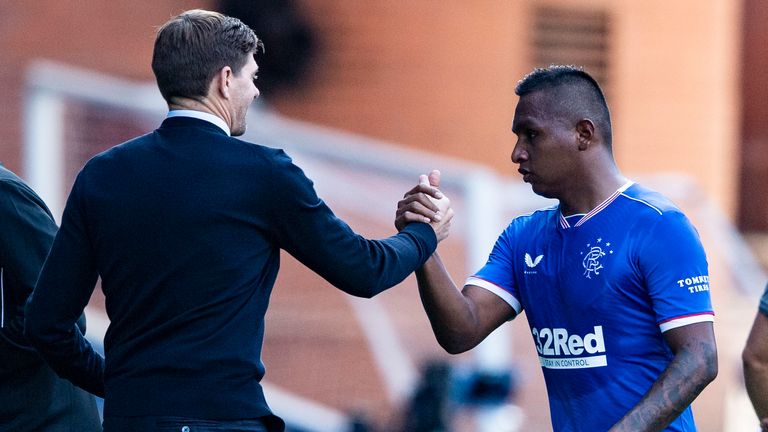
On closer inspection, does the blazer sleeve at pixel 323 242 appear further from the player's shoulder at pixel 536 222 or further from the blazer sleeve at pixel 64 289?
the player's shoulder at pixel 536 222

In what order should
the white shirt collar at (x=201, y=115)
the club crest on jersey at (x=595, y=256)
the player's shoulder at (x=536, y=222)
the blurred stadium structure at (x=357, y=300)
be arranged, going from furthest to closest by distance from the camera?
the blurred stadium structure at (x=357, y=300)
the player's shoulder at (x=536, y=222)
the club crest on jersey at (x=595, y=256)
the white shirt collar at (x=201, y=115)

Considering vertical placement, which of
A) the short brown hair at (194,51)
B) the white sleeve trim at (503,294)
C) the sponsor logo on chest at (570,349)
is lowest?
the sponsor logo on chest at (570,349)

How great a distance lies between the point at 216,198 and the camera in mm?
2836

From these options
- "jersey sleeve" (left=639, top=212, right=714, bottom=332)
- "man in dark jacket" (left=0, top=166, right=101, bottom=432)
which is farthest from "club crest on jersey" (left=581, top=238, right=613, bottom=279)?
"man in dark jacket" (left=0, top=166, right=101, bottom=432)

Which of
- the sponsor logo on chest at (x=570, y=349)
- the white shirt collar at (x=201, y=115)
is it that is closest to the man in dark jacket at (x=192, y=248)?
the white shirt collar at (x=201, y=115)

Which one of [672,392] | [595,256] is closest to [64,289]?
[595,256]

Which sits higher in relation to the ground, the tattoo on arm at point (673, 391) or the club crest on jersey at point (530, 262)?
the club crest on jersey at point (530, 262)

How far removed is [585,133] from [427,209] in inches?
20.6

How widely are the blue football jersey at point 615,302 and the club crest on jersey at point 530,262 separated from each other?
4 cm

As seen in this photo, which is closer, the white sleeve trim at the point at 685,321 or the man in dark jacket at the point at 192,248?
the man in dark jacket at the point at 192,248

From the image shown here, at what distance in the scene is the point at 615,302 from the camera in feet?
10.6

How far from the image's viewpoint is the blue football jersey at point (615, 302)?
10.3 ft

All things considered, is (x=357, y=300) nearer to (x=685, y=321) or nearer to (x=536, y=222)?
(x=536, y=222)

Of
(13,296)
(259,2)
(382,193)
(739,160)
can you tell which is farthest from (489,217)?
(739,160)
